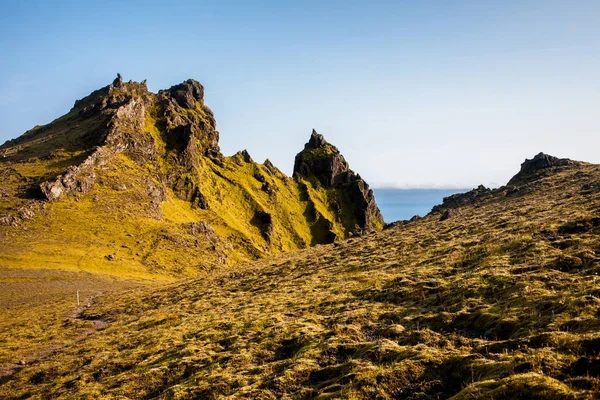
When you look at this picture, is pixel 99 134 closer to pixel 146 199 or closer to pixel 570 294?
pixel 146 199

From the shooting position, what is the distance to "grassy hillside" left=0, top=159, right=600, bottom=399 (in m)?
14.8

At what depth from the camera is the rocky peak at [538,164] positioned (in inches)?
3693

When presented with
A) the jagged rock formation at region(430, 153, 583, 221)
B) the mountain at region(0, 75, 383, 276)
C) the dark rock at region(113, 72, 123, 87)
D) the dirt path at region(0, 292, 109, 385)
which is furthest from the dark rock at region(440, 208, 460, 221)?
the dark rock at region(113, 72, 123, 87)

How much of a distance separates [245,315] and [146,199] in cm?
11887

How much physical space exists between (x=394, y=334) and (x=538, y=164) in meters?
100

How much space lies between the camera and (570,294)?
19094mm

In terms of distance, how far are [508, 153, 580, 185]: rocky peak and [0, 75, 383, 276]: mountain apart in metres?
44.4

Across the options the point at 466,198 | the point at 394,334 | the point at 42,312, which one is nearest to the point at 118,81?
the point at 42,312

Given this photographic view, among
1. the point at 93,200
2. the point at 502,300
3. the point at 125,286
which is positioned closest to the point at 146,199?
the point at 93,200

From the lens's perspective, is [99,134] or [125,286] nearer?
[125,286]

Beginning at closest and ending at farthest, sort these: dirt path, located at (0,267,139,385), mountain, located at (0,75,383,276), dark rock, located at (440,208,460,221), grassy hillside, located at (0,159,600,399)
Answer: grassy hillside, located at (0,159,600,399), dirt path, located at (0,267,139,385), dark rock, located at (440,208,460,221), mountain, located at (0,75,383,276)

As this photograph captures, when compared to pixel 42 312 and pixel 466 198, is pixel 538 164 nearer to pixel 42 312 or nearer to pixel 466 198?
pixel 466 198

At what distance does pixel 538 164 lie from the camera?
98688 mm

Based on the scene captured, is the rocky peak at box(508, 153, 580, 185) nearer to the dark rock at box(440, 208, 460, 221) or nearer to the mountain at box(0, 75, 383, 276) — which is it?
the dark rock at box(440, 208, 460, 221)
